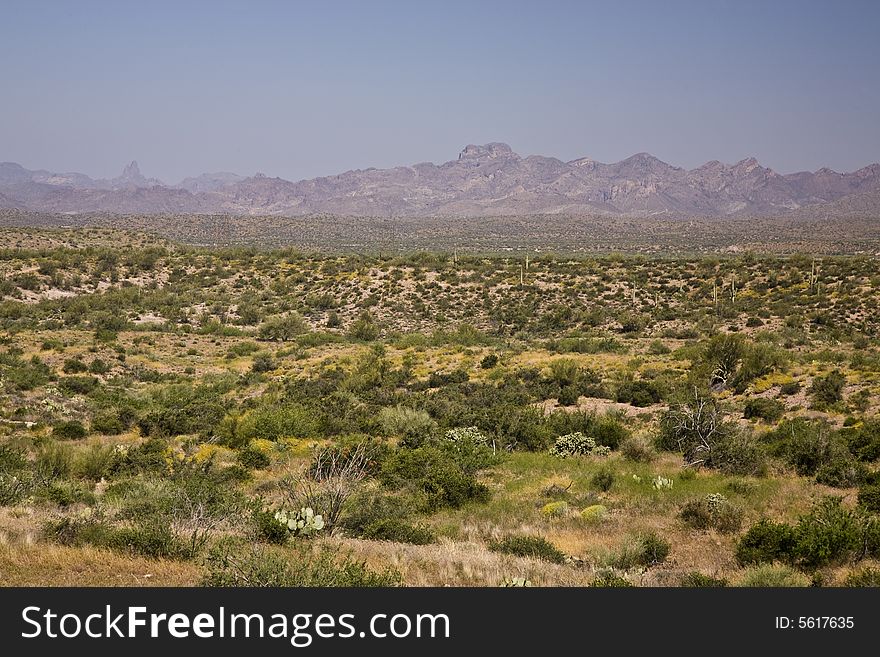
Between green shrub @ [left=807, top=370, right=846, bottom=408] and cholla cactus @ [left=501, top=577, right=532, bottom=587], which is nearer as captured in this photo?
cholla cactus @ [left=501, top=577, right=532, bottom=587]

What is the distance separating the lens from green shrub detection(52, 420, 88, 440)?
16.8 metres

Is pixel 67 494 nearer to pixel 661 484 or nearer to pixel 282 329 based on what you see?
pixel 661 484

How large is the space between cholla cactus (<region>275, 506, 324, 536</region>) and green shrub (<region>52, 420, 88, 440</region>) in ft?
36.9

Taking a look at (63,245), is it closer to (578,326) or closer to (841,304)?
(578,326)

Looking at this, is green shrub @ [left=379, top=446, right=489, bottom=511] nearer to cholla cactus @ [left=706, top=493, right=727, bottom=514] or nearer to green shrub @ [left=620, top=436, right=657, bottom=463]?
cholla cactus @ [left=706, top=493, right=727, bottom=514]

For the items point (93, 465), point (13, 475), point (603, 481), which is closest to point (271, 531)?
point (13, 475)

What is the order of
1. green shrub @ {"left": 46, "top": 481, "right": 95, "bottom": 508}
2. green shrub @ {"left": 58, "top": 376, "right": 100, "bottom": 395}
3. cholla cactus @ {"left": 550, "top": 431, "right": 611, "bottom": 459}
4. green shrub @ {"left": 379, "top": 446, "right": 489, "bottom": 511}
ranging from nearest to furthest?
green shrub @ {"left": 46, "top": 481, "right": 95, "bottom": 508} < green shrub @ {"left": 379, "top": 446, "right": 489, "bottom": 511} < cholla cactus @ {"left": 550, "top": 431, "right": 611, "bottom": 459} < green shrub @ {"left": 58, "top": 376, "right": 100, "bottom": 395}

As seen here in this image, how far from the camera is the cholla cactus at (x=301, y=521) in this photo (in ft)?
27.0

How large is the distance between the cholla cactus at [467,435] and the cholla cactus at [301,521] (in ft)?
26.1

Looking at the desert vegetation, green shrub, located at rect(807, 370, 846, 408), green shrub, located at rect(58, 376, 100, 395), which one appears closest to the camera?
the desert vegetation

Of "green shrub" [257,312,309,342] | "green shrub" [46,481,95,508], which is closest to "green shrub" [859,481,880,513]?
"green shrub" [46,481,95,508]

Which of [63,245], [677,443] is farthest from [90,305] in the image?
[677,443]

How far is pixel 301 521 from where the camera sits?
27.6 feet
